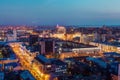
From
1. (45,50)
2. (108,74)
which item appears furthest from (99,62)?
(45,50)

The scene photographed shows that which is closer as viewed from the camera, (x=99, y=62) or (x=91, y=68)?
(x=91, y=68)

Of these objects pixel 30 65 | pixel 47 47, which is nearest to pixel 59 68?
pixel 30 65

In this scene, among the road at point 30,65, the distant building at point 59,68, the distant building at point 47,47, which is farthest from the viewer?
the distant building at point 47,47

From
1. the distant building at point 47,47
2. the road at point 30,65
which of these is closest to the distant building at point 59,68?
the road at point 30,65

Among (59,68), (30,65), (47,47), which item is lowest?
(30,65)

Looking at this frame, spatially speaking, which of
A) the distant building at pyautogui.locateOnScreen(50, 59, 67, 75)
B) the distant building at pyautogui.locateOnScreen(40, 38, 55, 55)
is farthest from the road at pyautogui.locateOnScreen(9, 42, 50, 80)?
the distant building at pyautogui.locateOnScreen(40, 38, 55, 55)

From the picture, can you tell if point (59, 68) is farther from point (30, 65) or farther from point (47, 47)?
point (47, 47)

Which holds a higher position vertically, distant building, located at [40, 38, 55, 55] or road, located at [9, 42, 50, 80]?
distant building, located at [40, 38, 55, 55]

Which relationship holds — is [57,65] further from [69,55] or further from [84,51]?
[84,51]

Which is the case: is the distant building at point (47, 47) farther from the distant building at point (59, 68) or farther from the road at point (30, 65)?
the distant building at point (59, 68)

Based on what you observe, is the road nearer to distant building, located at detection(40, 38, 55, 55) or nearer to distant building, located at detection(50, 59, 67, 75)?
distant building, located at detection(50, 59, 67, 75)

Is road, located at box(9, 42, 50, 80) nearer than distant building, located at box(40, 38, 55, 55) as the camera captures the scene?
Yes
